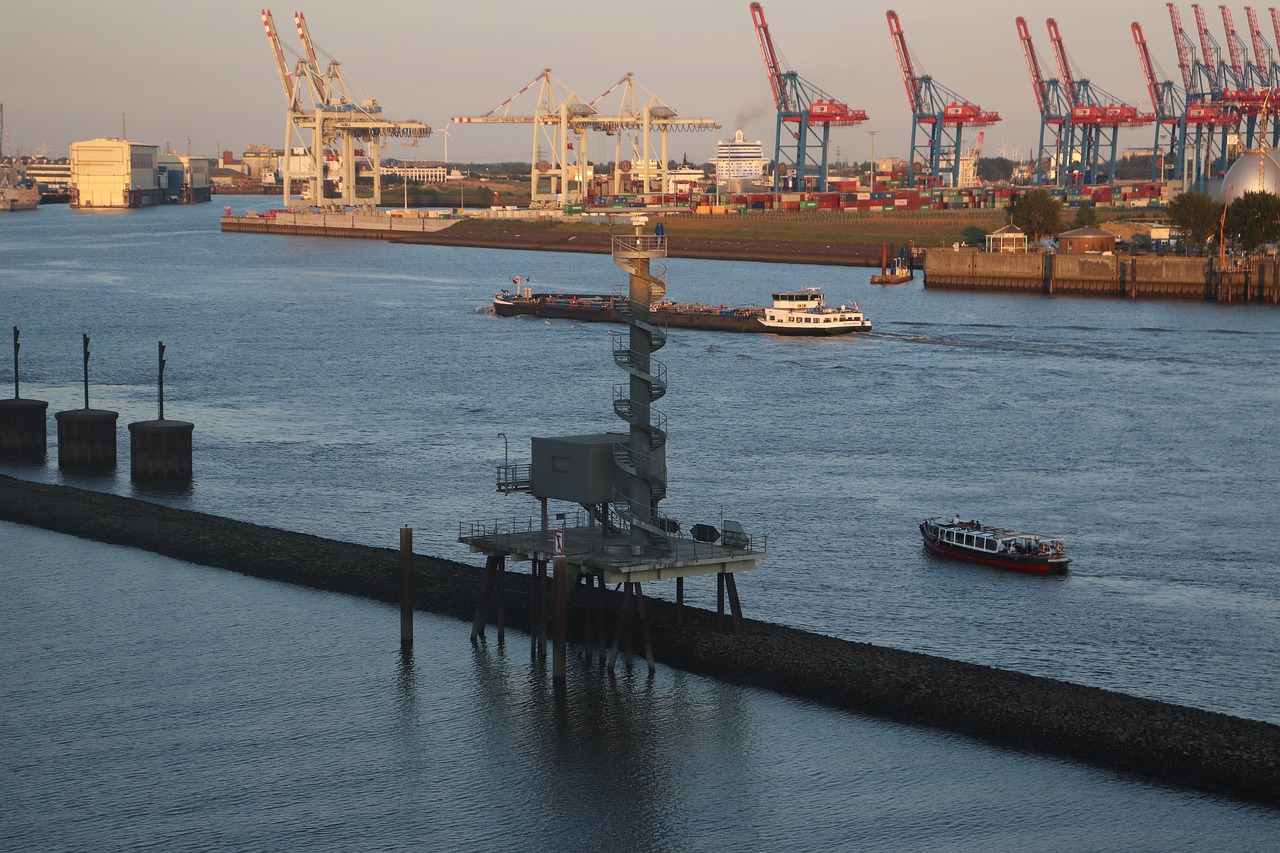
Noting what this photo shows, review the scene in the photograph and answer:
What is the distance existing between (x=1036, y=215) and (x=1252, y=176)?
38.2 ft

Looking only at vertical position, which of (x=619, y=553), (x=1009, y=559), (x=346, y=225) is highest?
(x=346, y=225)

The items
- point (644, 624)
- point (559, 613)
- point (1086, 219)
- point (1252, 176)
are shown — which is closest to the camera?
point (559, 613)

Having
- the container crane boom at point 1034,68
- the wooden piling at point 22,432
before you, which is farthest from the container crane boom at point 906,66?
the wooden piling at point 22,432

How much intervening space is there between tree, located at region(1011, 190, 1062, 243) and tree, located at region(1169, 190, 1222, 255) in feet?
28.1

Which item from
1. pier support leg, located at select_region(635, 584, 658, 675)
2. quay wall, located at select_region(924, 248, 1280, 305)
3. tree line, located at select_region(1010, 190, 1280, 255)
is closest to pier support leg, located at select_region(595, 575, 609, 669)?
pier support leg, located at select_region(635, 584, 658, 675)

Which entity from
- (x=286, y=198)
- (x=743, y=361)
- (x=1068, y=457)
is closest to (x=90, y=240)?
(x=286, y=198)

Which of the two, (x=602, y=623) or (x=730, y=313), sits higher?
(x=730, y=313)

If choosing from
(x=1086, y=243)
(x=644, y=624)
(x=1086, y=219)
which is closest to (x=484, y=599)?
(x=644, y=624)

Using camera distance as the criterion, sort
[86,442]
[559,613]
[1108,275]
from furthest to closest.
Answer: [1108,275] < [86,442] < [559,613]

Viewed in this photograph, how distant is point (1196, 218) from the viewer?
258ft

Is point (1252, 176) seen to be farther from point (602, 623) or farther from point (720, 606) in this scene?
point (602, 623)

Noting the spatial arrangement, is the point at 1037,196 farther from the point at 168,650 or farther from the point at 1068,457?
the point at 168,650

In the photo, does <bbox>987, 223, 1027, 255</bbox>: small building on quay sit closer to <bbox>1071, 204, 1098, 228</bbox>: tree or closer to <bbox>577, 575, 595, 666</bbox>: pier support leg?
<bbox>1071, 204, 1098, 228</bbox>: tree

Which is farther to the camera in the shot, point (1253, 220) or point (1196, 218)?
point (1196, 218)
